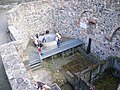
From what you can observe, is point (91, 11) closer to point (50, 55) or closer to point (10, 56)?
point (50, 55)

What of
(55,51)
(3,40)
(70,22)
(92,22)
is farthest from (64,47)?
(3,40)

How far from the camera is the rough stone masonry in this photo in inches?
351

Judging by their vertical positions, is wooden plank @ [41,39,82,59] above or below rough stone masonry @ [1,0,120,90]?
below

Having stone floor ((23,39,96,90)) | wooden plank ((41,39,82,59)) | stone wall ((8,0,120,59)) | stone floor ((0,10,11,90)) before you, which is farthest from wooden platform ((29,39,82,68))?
stone floor ((0,10,11,90))

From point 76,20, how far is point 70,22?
2.15ft

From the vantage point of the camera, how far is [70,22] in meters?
12.3

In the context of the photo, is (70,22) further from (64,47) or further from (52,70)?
(52,70)

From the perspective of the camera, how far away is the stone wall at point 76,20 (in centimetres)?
952

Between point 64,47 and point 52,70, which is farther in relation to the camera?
point 64,47

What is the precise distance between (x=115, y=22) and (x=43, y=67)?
4.75m

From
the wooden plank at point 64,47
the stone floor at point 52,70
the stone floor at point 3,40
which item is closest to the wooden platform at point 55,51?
the wooden plank at point 64,47

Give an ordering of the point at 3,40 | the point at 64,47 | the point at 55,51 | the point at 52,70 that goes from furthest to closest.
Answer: the point at 64,47
the point at 55,51
the point at 52,70
the point at 3,40

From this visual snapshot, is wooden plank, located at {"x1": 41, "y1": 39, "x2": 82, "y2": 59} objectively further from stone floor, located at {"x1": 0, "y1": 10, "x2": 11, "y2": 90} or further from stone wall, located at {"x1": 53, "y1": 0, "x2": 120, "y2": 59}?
stone floor, located at {"x1": 0, "y1": 10, "x2": 11, "y2": 90}

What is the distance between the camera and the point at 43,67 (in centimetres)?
1081
